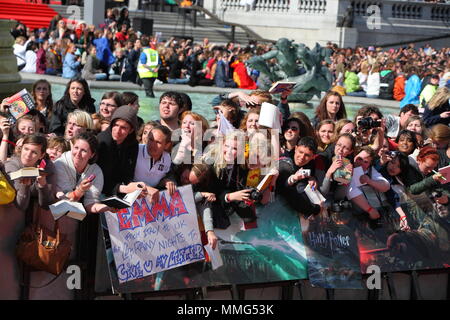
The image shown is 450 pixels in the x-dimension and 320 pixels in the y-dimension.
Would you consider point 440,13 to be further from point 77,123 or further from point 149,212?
point 149,212

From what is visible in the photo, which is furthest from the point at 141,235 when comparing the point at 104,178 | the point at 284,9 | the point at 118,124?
the point at 284,9

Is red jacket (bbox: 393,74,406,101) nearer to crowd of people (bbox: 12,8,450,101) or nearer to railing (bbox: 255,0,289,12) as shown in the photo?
crowd of people (bbox: 12,8,450,101)

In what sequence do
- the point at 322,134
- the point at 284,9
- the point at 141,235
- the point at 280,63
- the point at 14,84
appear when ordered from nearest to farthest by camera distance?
the point at 141,235 < the point at 322,134 < the point at 14,84 < the point at 280,63 < the point at 284,9

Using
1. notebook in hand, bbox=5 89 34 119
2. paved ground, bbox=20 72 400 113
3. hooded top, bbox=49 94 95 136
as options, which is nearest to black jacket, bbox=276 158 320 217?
notebook in hand, bbox=5 89 34 119

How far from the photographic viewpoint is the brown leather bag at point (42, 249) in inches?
231

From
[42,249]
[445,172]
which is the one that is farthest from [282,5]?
[42,249]

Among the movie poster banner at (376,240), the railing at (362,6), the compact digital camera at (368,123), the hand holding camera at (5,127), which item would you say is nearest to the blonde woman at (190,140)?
the movie poster banner at (376,240)

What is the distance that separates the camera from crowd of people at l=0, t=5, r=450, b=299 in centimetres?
607

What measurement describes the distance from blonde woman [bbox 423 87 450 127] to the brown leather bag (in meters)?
7.38

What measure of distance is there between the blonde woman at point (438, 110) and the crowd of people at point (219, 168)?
329 cm

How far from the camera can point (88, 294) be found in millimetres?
6215

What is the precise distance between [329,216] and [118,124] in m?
1.77

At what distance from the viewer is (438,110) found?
12359mm
